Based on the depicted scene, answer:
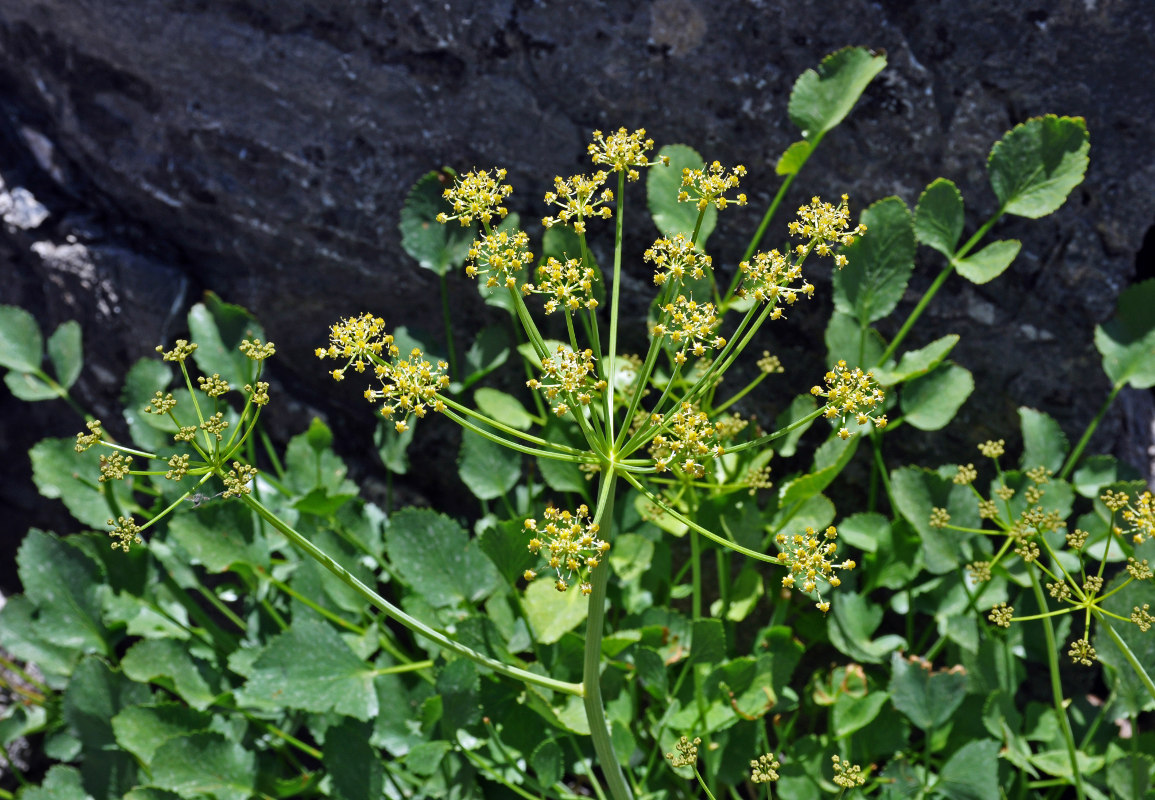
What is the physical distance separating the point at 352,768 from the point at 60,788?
728 mm

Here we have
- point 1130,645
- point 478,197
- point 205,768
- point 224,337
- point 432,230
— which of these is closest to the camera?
point 478,197

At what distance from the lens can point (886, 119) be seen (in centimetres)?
196

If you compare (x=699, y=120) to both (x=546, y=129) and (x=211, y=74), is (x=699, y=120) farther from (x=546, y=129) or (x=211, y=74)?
(x=211, y=74)

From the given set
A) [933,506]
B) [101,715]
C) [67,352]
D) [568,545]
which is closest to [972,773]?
[933,506]

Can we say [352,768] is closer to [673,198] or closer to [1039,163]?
[673,198]

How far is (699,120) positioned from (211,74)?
1136 millimetres

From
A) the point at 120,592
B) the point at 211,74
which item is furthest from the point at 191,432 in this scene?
the point at 211,74

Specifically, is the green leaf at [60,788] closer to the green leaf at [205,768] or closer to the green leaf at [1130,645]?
the green leaf at [205,768]

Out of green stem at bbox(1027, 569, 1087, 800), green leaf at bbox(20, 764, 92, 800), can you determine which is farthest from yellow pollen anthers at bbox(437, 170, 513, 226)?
green leaf at bbox(20, 764, 92, 800)

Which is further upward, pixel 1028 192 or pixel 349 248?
pixel 1028 192

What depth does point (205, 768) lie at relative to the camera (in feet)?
6.04

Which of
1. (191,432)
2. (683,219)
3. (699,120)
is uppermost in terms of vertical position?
(699,120)

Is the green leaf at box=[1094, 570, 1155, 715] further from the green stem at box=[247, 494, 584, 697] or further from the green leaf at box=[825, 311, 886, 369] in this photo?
the green stem at box=[247, 494, 584, 697]

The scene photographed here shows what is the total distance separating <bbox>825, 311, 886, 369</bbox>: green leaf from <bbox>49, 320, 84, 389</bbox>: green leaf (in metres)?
1.73
